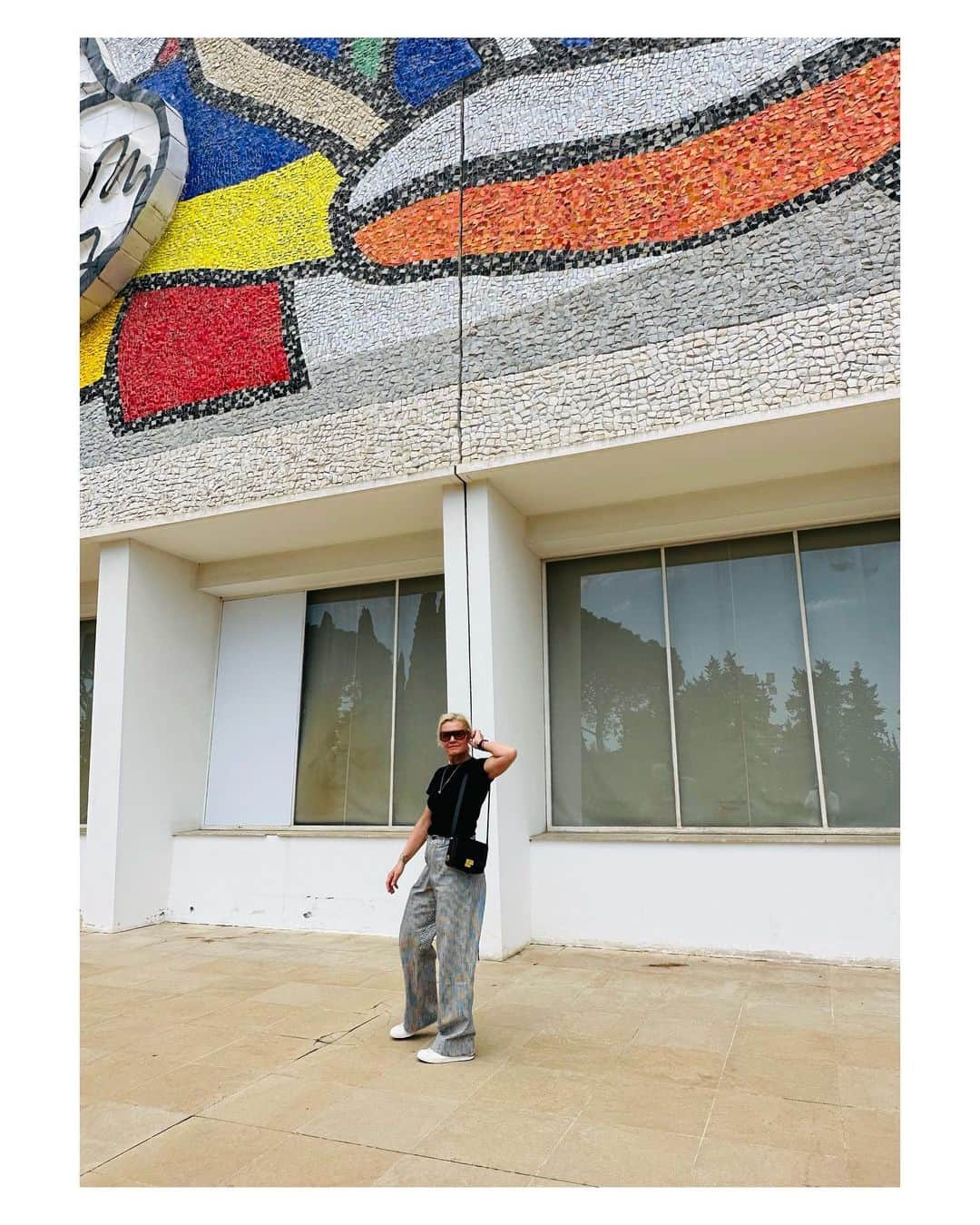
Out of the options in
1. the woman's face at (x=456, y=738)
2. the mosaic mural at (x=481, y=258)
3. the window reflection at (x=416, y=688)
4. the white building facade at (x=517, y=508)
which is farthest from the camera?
the window reflection at (x=416, y=688)

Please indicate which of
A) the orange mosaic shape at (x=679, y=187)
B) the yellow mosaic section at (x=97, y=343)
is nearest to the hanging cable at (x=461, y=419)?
the orange mosaic shape at (x=679, y=187)

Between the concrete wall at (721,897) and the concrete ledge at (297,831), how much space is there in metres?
1.52

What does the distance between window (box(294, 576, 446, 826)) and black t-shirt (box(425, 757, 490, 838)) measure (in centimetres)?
393

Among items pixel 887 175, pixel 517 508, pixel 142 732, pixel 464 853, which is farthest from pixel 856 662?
pixel 142 732

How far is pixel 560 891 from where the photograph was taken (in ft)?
22.4

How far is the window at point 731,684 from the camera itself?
6.78 m

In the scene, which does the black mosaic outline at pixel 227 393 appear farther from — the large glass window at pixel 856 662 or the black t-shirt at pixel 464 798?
the large glass window at pixel 856 662

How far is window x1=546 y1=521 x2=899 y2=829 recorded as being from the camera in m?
6.78

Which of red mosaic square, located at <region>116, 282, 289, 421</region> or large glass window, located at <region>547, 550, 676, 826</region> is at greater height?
red mosaic square, located at <region>116, 282, 289, 421</region>

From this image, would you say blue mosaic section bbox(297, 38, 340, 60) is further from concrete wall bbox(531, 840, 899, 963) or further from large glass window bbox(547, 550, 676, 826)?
concrete wall bbox(531, 840, 899, 963)

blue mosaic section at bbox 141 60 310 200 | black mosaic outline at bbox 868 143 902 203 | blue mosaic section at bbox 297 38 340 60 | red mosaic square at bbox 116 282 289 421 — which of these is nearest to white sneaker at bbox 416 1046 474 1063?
red mosaic square at bbox 116 282 289 421

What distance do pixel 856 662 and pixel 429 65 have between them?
6.62 meters

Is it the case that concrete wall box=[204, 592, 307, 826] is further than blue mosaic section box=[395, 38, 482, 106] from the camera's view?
Yes

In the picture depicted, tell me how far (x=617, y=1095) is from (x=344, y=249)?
7133 mm
